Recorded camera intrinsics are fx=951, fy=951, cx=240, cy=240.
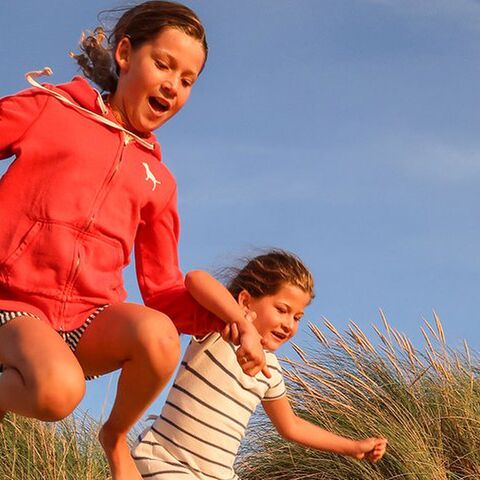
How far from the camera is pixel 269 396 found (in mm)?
3785

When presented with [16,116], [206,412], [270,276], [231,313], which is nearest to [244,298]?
[270,276]

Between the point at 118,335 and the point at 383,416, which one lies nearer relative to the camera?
the point at 118,335

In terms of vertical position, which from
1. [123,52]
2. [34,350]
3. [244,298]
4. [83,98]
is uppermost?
[123,52]

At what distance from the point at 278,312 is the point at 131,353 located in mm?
1001

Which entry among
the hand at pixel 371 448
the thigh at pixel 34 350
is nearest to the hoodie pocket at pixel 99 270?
the thigh at pixel 34 350

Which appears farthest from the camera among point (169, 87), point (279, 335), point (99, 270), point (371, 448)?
point (371, 448)

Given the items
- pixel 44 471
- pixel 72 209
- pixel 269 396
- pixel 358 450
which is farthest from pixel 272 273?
pixel 44 471

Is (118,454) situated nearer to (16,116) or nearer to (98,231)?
(98,231)

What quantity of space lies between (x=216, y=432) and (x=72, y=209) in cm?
109

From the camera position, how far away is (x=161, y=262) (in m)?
3.27

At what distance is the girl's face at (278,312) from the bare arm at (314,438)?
343 millimetres

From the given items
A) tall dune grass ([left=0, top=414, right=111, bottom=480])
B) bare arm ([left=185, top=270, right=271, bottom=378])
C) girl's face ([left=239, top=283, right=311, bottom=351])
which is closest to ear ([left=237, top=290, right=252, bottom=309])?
girl's face ([left=239, top=283, right=311, bottom=351])

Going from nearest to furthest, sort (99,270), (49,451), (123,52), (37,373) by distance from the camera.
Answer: (37,373), (99,270), (123,52), (49,451)

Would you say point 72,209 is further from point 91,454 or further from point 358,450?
point 91,454
